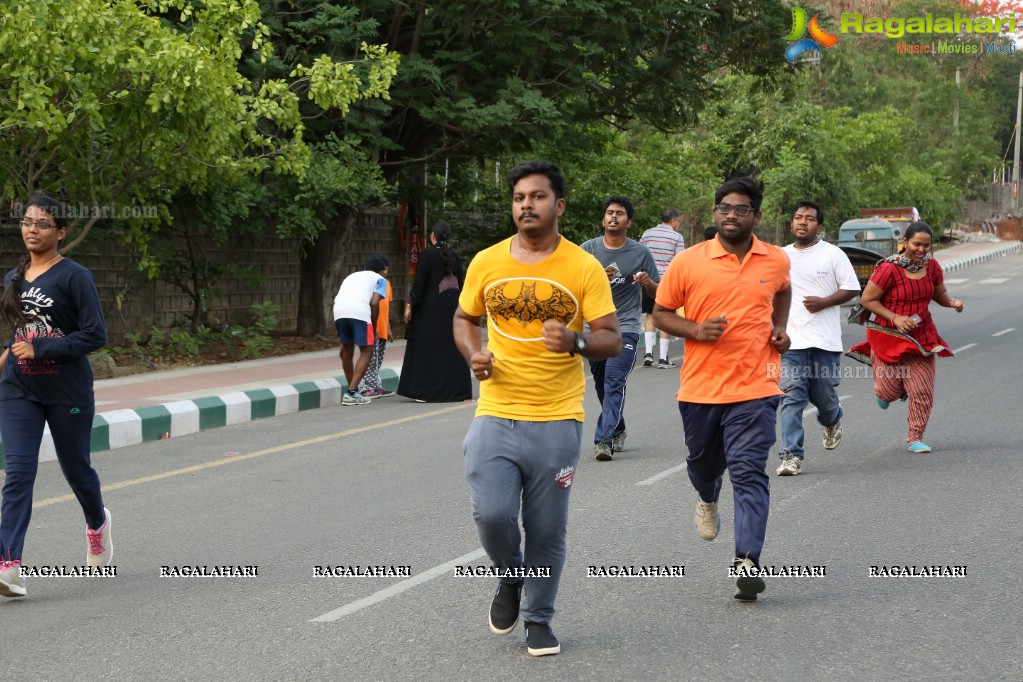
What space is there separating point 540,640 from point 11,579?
2.62 metres

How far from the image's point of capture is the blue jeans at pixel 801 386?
31.2 ft

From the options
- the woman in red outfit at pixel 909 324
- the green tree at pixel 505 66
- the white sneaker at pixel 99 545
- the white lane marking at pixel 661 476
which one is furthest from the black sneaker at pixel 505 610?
the green tree at pixel 505 66

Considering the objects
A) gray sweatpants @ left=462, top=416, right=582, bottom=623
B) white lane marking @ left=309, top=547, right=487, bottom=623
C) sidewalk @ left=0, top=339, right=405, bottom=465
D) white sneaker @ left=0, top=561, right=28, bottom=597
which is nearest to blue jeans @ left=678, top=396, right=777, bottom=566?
gray sweatpants @ left=462, top=416, right=582, bottom=623

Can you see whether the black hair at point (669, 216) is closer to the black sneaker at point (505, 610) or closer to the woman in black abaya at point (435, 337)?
the woman in black abaya at point (435, 337)

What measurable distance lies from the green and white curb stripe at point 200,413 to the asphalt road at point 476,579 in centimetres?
34

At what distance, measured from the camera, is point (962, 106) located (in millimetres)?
72562

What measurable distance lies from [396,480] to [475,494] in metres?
4.60

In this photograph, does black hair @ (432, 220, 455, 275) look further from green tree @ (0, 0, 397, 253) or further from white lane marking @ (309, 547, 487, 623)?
white lane marking @ (309, 547, 487, 623)

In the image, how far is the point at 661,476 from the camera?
962cm

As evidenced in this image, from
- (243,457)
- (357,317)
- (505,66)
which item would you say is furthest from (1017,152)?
(243,457)

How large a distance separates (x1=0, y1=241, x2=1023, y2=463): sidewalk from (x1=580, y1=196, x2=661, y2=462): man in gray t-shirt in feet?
13.8

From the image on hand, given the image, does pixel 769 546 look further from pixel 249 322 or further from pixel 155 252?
pixel 249 322

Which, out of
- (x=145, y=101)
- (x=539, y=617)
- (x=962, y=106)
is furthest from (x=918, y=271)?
(x=962, y=106)

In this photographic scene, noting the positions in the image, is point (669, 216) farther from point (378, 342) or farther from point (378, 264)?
point (378, 342)
